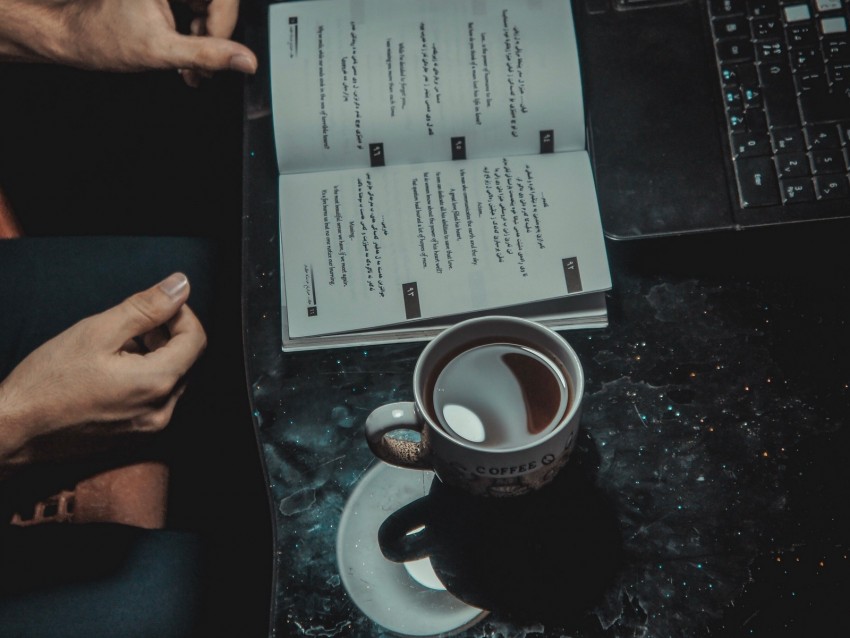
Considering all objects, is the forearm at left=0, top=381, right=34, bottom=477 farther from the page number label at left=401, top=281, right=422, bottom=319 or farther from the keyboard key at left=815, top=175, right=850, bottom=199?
the keyboard key at left=815, top=175, right=850, bottom=199

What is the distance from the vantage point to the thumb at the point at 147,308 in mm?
655

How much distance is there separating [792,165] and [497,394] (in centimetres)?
31

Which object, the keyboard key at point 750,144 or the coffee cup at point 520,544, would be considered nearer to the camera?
the coffee cup at point 520,544

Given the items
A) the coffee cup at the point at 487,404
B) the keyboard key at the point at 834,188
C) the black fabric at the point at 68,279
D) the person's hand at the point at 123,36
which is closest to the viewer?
the coffee cup at the point at 487,404

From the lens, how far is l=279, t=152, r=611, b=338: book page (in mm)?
614

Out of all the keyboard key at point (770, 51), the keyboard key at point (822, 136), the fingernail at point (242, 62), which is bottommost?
the keyboard key at point (822, 136)

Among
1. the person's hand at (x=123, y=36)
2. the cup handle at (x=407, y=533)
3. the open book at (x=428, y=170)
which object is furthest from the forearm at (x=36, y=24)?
the cup handle at (x=407, y=533)

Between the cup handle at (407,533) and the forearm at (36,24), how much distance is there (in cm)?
59

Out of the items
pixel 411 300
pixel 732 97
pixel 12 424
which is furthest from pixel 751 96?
pixel 12 424

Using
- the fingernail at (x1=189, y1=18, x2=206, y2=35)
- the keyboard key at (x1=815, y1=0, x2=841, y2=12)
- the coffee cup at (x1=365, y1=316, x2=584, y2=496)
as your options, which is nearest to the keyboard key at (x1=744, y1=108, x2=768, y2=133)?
the keyboard key at (x1=815, y1=0, x2=841, y2=12)

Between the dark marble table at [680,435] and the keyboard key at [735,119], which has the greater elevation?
the keyboard key at [735,119]

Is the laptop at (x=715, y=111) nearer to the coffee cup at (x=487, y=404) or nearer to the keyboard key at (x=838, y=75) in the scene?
the keyboard key at (x=838, y=75)

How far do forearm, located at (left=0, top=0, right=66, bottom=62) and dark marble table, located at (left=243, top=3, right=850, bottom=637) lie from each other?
0.32 m

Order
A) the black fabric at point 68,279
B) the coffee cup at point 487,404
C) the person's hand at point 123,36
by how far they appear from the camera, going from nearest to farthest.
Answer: the coffee cup at point 487,404 < the person's hand at point 123,36 < the black fabric at point 68,279
